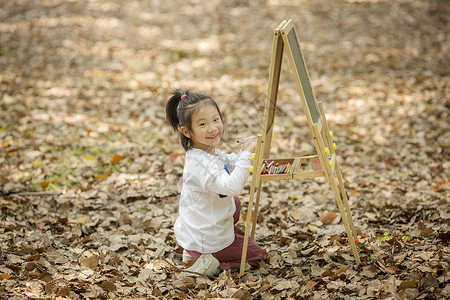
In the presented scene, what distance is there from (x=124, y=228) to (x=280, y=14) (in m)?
8.48

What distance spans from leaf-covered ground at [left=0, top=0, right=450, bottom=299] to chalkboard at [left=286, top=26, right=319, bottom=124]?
3.23 feet

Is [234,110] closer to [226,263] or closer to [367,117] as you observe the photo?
[367,117]

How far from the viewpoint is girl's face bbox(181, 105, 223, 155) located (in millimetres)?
3348

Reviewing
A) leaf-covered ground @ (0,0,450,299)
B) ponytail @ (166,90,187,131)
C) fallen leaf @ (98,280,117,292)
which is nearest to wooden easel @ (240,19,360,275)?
leaf-covered ground @ (0,0,450,299)

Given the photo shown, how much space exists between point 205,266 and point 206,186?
2.13 feet

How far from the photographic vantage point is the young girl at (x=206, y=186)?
333 centimetres

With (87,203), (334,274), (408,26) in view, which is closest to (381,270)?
(334,274)

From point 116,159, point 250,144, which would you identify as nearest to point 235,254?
point 250,144

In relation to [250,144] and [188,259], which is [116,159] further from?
[250,144]

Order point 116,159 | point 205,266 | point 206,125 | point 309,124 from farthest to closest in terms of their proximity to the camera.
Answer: point 116,159
point 205,266
point 206,125
point 309,124

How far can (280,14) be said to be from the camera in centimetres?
1139

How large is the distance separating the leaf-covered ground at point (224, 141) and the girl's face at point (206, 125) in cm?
97

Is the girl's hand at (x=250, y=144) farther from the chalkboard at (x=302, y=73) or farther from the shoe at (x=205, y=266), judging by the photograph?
the shoe at (x=205, y=266)

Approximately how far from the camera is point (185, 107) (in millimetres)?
3383
